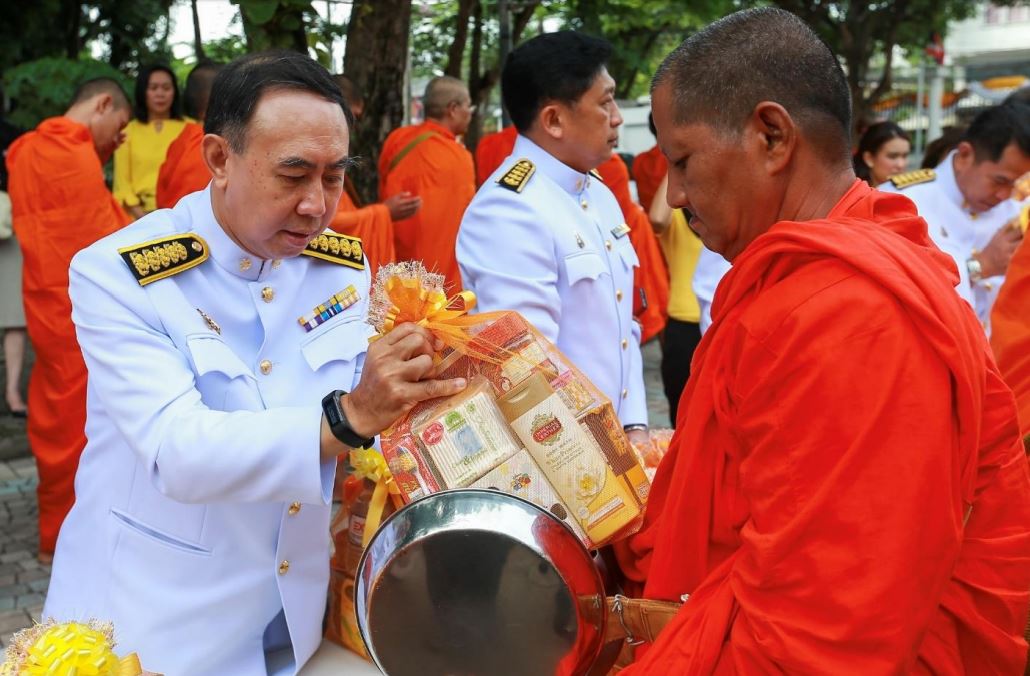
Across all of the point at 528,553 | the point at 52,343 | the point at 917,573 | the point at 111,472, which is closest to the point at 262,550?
the point at 111,472

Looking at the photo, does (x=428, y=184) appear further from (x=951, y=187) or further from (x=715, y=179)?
(x=715, y=179)

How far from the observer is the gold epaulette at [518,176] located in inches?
131

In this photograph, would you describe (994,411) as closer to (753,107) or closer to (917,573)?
(917,573)

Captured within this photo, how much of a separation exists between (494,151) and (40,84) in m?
4.47

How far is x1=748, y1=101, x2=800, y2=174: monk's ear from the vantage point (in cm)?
152

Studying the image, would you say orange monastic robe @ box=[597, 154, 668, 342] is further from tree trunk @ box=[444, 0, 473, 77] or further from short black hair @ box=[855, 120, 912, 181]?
tree trunk @ box=[444, 0, 473, 77]

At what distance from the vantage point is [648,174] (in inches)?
276

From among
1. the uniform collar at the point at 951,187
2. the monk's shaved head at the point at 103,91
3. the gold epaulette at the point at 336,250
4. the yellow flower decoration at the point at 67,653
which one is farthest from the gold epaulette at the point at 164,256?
the uniform collar at the point at 951,187

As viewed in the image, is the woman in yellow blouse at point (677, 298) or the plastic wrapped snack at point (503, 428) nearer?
the plastic wrapped snack at point (503, 428)

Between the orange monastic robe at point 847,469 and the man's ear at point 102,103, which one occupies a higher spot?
the orange monastic robe at point 847,469

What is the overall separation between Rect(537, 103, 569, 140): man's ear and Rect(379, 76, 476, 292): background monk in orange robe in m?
3.10

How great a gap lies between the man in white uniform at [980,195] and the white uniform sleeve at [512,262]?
2.14 meters

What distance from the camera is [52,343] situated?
522cm

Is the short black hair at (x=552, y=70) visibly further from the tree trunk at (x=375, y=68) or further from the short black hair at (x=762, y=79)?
the tree trunk at (x=375, y=68)
